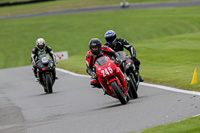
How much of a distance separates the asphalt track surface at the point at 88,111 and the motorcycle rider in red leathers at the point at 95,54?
696 mm

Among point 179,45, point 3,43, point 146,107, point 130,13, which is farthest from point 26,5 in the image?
point 146,107

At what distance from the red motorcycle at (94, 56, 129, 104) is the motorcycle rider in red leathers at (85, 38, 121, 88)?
259mm

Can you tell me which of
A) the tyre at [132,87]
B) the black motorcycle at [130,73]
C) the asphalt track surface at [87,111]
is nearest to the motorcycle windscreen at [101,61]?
the black motorcycle at [130,73]

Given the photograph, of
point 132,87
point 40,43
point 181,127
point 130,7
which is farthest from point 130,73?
point 130,7

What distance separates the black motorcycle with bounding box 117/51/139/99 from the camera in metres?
11.9

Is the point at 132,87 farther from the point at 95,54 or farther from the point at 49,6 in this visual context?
the point at 49,6

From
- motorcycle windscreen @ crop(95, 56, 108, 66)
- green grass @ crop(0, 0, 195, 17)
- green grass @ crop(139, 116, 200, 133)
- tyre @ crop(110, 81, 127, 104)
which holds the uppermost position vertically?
motorcycle windscreen @ crop(95, 56, 108, 66)

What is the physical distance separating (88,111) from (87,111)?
0.04 m

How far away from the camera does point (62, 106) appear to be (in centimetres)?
1236

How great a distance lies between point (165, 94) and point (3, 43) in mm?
35089

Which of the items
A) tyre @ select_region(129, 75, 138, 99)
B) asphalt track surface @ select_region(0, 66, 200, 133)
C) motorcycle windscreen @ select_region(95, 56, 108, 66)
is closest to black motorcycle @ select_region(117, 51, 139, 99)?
tyre @ select_region(129, 75, 138, 99)

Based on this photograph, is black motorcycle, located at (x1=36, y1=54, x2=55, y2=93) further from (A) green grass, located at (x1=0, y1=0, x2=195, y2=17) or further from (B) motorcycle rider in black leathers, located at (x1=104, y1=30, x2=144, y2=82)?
(A) green grass, located at (x1=0, y1=0, x2=195, y2=17)

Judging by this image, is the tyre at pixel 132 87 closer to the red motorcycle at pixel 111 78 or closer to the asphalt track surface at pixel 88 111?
the asphalt track surface at pixel 88 111

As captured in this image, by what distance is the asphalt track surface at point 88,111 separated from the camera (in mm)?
8328
